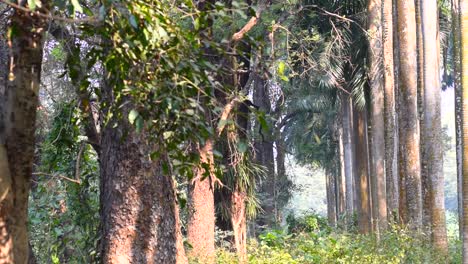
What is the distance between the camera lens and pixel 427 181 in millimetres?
14000

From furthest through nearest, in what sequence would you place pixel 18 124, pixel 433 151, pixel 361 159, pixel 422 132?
pixel 361 159
pixel 422 132
pixel 433 151
pixel 18 124

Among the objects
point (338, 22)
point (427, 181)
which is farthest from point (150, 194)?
point (338, 22)

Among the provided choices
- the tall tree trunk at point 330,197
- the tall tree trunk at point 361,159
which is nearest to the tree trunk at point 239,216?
the tall tree trunk at point 361,159

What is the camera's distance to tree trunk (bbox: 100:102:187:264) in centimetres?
643

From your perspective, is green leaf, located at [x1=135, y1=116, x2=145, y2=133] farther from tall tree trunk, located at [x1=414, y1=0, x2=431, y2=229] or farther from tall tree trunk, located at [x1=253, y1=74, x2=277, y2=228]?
tall tree trunk, located at [x1=253, y1=74, x2=277, y2=228]

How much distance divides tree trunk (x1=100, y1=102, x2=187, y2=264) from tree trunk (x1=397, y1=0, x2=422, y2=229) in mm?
8509

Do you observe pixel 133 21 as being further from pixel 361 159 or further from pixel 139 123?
pixel 361 159

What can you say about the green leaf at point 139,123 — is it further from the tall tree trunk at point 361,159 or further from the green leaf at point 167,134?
the tall tree trunk at point 361,159

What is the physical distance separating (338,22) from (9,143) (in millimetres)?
14888

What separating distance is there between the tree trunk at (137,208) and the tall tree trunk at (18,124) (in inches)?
78.7

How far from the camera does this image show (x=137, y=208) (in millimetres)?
6477

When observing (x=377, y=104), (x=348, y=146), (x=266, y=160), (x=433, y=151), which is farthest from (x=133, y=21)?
(x=348, y=146)

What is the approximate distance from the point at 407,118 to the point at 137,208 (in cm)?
900

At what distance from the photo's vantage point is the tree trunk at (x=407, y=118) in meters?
14.3
